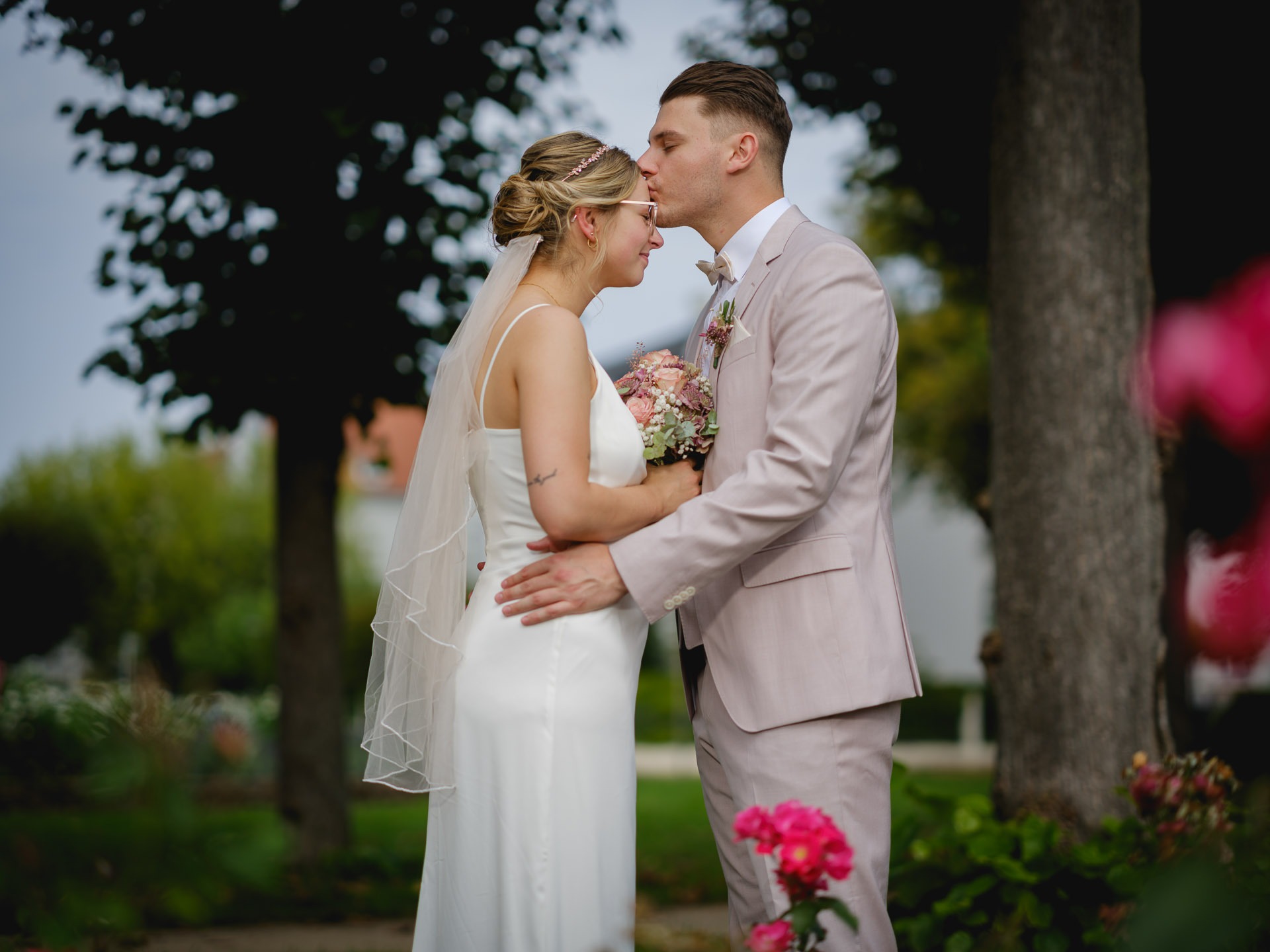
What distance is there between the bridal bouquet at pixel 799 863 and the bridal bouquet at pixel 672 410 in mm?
1163

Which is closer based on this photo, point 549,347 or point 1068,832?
point 549,347

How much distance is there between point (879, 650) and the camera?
9.28 ft

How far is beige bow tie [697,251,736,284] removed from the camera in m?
3.33

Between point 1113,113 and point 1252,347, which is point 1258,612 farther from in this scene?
point 1113,113

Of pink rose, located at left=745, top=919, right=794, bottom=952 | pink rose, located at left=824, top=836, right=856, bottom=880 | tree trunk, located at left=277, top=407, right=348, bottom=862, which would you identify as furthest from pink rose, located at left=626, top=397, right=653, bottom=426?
tree trunk, located at left=277, top=407, right=348, bottom=862

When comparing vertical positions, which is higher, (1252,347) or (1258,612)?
(1252,347)

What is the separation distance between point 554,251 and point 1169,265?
6.95m

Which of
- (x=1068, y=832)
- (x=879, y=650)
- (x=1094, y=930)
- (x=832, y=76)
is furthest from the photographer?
(x=832, y=76)

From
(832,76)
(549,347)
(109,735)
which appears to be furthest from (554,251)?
(832,76)

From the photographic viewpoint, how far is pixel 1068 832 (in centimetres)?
435

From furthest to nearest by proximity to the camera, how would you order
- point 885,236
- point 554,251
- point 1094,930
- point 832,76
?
1. point 885,236
2. point 832,76
3. point 1094,930
4. point 554,251

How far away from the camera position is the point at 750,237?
3311mm

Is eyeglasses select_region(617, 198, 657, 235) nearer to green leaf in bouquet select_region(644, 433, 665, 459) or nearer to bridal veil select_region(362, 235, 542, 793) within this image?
bridal veil select_region(362, 235, 542, 793)

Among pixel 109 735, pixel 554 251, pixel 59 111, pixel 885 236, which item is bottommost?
pixel 109 735
